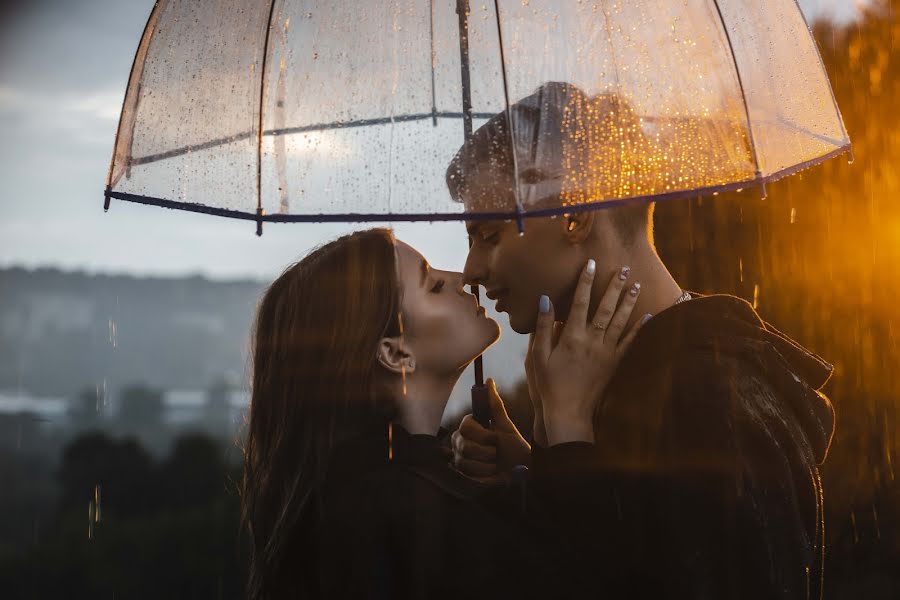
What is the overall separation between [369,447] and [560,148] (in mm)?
862

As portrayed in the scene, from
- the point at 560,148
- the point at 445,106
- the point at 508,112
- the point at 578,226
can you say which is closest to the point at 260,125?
the point at 445,106

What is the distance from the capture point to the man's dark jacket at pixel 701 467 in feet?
6.10

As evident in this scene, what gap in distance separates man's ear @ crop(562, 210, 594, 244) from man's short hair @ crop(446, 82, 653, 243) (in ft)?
0.97

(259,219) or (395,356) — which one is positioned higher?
(259,219)

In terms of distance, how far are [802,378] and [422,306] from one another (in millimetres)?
955

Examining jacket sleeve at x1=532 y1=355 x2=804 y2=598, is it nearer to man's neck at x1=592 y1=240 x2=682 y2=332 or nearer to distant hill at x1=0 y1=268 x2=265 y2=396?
man's neck at x1=592 y1=240 x2=682 y2=332

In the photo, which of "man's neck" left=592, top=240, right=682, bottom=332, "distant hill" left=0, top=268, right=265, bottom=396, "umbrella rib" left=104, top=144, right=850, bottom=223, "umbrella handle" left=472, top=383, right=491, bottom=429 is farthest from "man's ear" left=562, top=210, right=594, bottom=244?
"distant hill" left=0, top=268, right=265, bottom=396

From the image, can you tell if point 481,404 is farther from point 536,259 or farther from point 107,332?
point 107,332

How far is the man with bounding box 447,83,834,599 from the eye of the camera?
1.86 meters

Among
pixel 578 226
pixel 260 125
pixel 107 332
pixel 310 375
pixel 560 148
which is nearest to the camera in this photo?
pixel 560 148

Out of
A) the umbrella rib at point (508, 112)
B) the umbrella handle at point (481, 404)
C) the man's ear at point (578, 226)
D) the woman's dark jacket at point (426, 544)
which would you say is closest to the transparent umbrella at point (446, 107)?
the umbrella rib at point (508, 112)

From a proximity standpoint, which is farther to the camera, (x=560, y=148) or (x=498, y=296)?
(x=498, y=296)

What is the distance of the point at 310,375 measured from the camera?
8.24ft

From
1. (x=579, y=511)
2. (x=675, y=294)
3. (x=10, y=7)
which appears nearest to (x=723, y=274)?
(x=675, y=294)
